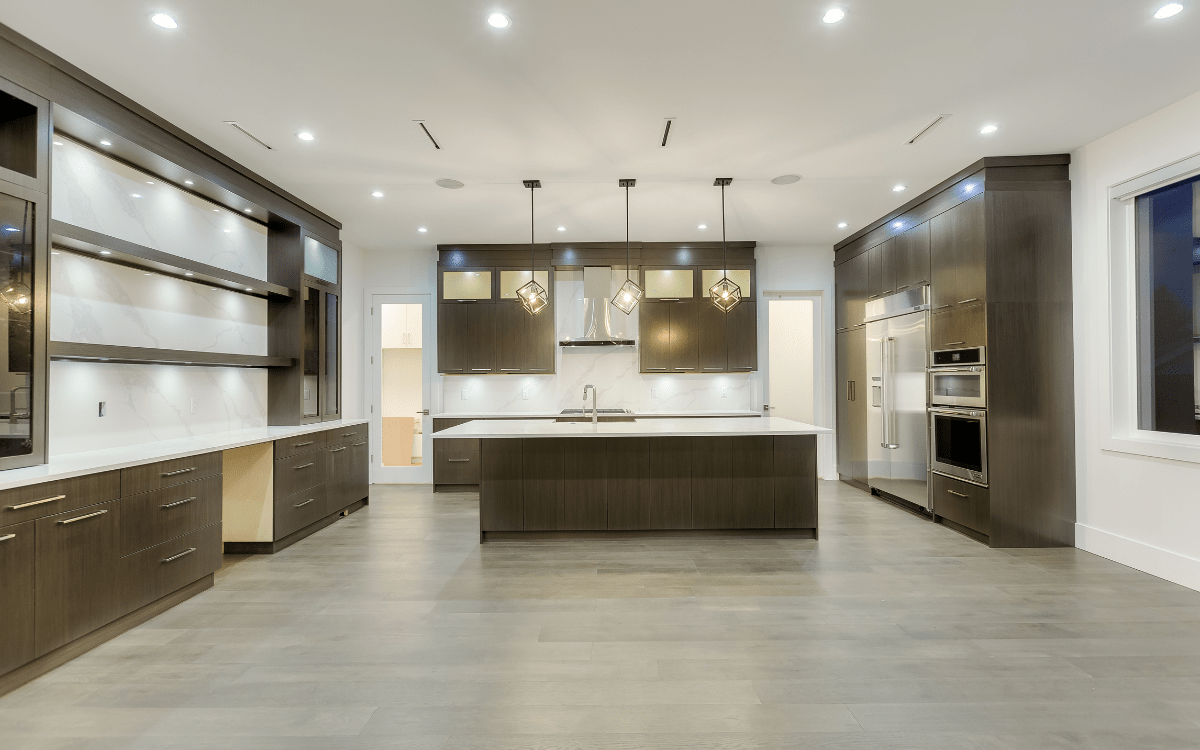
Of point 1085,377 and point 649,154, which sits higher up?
point 649,154

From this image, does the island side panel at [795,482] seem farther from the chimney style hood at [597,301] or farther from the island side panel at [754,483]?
the chimney style hood at [597,301]

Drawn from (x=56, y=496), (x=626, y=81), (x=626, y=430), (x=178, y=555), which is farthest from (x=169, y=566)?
(x=626, y=81)

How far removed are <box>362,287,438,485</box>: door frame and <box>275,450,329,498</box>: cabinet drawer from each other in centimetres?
216

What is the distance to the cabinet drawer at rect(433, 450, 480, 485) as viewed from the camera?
6496mm

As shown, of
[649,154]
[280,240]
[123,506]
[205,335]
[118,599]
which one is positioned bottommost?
[118,599]

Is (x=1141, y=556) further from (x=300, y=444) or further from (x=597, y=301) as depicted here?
(x=300, y=444)

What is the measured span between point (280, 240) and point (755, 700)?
5.07 meters

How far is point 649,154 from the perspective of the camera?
4.11 meters

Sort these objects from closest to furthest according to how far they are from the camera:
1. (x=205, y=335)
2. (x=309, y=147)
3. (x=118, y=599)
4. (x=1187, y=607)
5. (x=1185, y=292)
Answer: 1. (x=118, y=599)
2. (x=1187, y=607)
3. (x=1185, y=292)
4. (x=309, y=147)
5. (x=205, y=335)

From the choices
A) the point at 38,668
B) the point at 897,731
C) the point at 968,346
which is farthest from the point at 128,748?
the point at 968,346

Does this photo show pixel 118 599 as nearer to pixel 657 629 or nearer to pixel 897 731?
pixel 657 629

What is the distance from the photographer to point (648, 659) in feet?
8.21

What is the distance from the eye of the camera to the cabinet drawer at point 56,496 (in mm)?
2271

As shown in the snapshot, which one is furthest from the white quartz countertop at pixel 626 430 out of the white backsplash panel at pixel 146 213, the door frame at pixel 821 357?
the door frame at pixel 821 357
